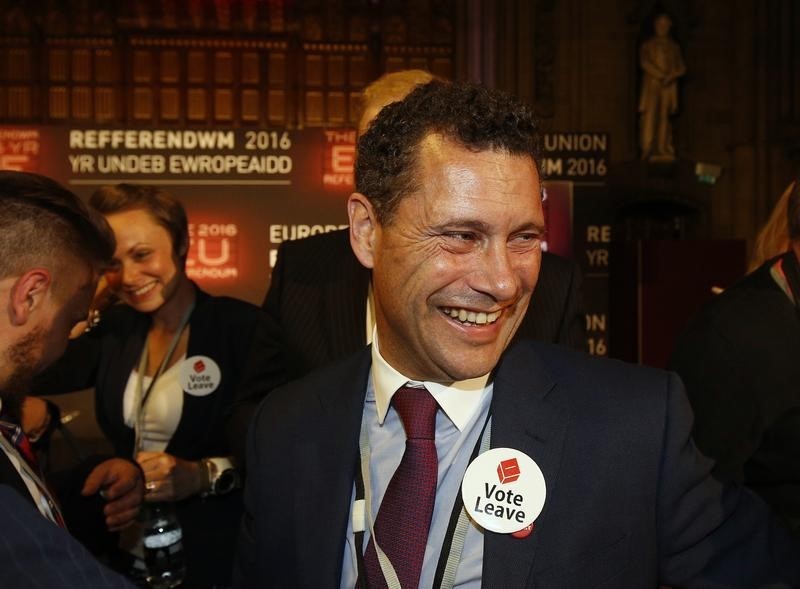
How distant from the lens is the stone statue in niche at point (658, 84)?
10.5m

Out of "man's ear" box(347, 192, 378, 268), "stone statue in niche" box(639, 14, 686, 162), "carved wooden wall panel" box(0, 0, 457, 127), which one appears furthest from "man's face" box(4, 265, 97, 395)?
"stone statue in niche" box(639, 14, 686, 162)

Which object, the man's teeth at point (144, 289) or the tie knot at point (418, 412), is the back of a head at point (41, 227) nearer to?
the tie knot at point (418, 412)

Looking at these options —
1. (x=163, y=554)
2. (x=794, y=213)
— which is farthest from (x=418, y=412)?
(x=794, y=213)

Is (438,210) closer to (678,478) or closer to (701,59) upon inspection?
(678,478)

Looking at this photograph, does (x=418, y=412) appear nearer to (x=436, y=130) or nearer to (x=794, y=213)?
(x=436, y=130)

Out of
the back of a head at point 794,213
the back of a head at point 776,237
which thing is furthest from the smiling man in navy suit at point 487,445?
the back of a head at point 776,237

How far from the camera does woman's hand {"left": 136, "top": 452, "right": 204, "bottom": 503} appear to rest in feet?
7.58

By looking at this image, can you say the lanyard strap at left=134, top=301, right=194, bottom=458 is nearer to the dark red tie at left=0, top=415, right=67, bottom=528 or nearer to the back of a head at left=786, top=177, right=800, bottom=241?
the dark red tie at left=0, top=415, right=67, bottom=528

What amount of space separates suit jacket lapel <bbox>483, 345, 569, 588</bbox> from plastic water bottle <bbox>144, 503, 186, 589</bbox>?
96 centimetres

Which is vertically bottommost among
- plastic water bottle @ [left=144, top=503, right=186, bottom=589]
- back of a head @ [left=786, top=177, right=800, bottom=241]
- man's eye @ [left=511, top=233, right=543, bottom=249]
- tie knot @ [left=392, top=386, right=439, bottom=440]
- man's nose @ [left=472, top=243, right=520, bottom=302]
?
plastic water bottle @ [left=144, top=503, right=186, bottom=589]

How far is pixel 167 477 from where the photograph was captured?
2361mm

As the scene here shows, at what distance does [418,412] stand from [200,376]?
1.51m

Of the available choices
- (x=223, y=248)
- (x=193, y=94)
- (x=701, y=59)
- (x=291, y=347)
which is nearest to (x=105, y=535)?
(x=291, y=347)

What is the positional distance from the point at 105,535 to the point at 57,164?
4.03m
